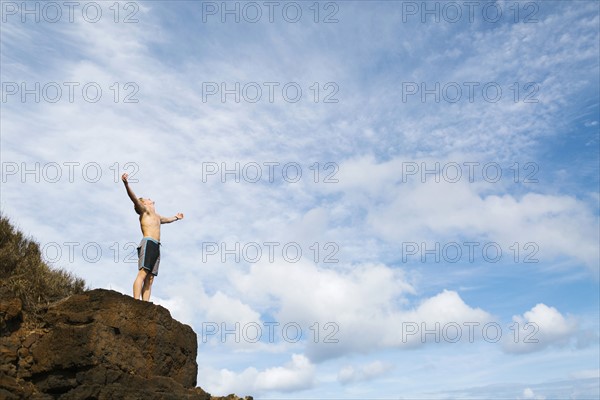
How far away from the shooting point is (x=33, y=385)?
10.7m

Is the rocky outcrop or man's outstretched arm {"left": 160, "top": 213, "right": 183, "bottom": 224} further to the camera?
man's outstretched arm {"left": 160, "top": 213, "right": 183, "bottom": 224}

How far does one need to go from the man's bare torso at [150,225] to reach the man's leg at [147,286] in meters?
0.91

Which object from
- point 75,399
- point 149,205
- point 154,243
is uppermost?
point 149,205

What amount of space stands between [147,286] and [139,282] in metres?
0.45

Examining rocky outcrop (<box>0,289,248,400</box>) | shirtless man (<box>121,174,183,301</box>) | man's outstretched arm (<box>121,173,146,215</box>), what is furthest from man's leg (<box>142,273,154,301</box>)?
man's outstretched arm (<box>121,173,146,215</box>)

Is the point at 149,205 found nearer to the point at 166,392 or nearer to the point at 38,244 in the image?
the point at 38,244

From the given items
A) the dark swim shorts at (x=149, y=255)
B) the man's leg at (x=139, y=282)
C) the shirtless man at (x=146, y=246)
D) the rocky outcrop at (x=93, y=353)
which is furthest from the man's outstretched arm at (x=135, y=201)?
the rocky outcrop at (x=93, y=353)

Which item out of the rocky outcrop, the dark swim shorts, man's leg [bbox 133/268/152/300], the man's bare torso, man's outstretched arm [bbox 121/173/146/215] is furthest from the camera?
the man's bare torso

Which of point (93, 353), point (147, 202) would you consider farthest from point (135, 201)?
point (93, 353)

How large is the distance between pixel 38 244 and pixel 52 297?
6.83 feet

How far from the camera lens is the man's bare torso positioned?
13.5 m

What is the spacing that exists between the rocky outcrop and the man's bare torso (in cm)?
197

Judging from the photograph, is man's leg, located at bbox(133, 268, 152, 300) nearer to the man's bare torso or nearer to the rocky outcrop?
the rocky outcrop

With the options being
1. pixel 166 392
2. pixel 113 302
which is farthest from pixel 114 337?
pixel 166 392
